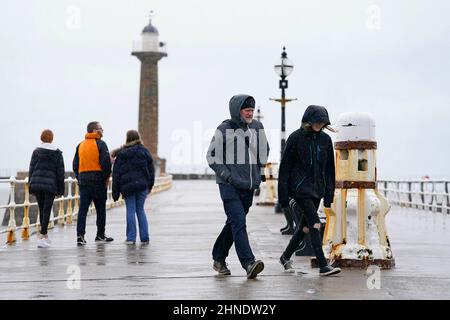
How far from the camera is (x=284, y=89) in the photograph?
88.3ft

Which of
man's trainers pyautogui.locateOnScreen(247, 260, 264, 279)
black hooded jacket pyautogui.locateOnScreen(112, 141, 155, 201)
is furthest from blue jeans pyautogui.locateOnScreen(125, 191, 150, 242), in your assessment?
man's trainers pyautogui.locateOnScreen(247, 260, 264, 279)

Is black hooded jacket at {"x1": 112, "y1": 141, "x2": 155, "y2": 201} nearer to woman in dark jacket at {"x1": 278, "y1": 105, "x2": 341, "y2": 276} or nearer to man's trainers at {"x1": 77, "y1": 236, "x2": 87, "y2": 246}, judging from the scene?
man's trainers at {"x1": 77, "y1": 236, "x2": 87, "y2": 246}

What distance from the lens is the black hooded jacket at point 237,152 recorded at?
9.72 metres

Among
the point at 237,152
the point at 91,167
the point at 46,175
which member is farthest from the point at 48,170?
the point at 237,152

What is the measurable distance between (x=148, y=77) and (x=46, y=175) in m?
59.5

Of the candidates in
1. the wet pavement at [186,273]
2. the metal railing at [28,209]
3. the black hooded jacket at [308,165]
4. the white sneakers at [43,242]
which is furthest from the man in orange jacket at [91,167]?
the black hooded jacket at [308,165]

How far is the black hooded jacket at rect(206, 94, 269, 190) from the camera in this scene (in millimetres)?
9719

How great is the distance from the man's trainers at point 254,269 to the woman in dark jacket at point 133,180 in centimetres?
543

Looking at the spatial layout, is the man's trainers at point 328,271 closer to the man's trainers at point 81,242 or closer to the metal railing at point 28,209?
the man's trainers at point 81,242
